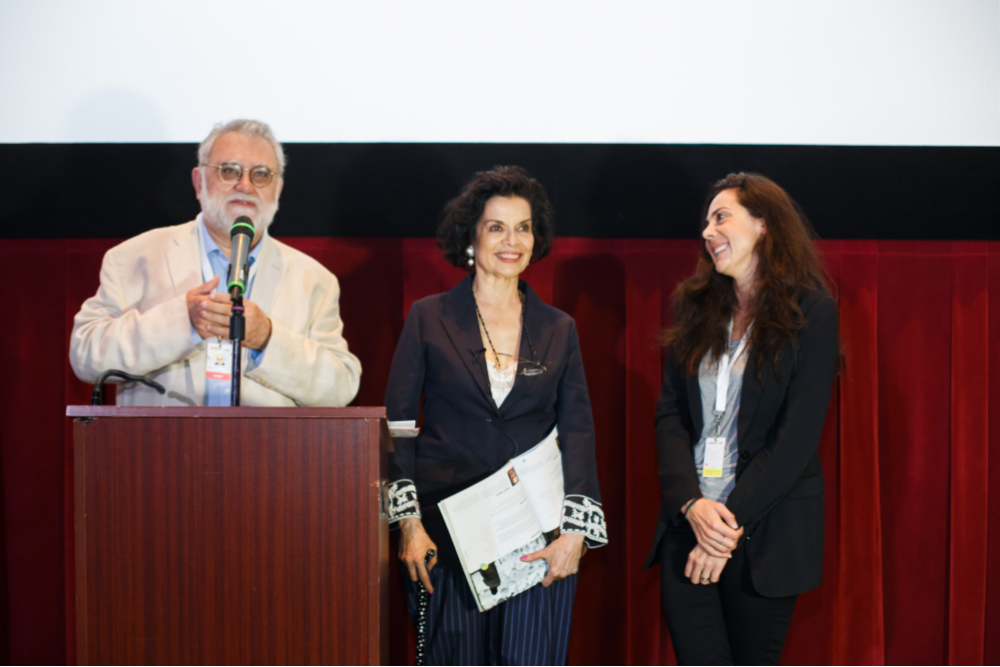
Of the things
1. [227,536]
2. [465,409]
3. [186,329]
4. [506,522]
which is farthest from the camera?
[465,409]

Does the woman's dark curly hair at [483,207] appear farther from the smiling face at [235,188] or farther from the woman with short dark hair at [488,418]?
the smiling face at [235,188]

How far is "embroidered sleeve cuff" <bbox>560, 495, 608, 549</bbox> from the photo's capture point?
2008 millimetres

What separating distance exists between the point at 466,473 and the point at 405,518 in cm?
21

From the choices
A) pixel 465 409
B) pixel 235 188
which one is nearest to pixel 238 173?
pixel 235 188

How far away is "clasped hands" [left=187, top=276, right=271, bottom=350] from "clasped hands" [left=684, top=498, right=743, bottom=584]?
122 centimetres

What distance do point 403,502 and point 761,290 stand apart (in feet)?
3.83

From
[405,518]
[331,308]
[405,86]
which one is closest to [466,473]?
[405,518]

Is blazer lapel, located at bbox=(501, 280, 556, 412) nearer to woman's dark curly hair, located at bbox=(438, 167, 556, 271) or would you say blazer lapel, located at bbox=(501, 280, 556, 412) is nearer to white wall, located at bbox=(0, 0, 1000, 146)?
woman's dark curly hair, located at bbox=(438, 167, 556, 271)

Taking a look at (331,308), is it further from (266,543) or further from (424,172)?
(266,543)

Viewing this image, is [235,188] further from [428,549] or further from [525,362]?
[428,549]

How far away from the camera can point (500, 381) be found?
212 cm

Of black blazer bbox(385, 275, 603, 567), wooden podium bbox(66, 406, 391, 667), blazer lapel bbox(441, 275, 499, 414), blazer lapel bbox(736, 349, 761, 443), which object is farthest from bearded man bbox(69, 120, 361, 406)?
blazer lapel bbox(736, 349, 761, 443)

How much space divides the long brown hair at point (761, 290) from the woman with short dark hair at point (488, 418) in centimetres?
35

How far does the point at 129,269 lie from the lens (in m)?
2.18
